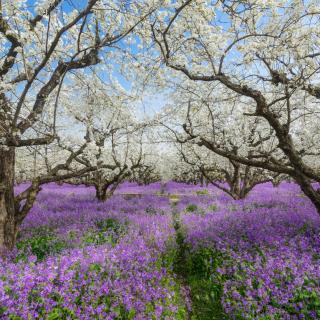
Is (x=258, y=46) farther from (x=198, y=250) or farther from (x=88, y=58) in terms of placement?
(x=198, y=250)

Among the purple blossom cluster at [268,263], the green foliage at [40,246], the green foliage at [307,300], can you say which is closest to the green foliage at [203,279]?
the purple blossom cluster at [268,263]

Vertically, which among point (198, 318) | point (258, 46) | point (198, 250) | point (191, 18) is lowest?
point (198, 318)

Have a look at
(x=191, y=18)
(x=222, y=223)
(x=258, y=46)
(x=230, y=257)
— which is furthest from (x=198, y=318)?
(x=191, y=18)

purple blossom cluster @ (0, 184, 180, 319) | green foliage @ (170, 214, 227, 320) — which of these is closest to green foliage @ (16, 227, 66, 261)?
purple blossom cluster @ (0, 184, 180, 319)

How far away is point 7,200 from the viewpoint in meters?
7.73

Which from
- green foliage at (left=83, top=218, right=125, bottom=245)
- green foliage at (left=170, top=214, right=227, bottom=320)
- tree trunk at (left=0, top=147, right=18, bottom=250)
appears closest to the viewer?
green foliage at (left=170, top=214, right=227, bottom=320)

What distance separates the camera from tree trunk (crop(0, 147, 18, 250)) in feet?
24.8

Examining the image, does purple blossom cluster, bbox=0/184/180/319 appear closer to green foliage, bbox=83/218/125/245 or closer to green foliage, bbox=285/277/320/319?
green foliage, bbox=83/218/125/245

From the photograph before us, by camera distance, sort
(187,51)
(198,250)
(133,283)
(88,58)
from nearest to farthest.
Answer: (133,283) → (88,58) → (187,51) → (198,250)

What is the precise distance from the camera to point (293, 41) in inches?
282

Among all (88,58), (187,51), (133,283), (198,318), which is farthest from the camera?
(187,51)

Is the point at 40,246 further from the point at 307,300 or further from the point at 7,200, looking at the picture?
the point at 307,300

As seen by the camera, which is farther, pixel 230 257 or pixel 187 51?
pixel 187 51

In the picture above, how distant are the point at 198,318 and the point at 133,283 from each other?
1.64 metres
